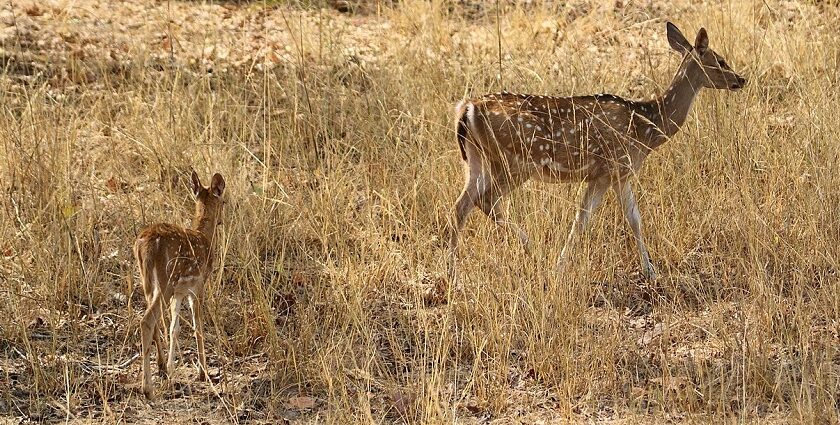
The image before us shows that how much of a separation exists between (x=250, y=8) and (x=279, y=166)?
379cm

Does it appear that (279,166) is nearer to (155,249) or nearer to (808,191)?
(155,249)

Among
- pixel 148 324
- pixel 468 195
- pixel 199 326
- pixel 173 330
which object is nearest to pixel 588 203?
pixel 468 195

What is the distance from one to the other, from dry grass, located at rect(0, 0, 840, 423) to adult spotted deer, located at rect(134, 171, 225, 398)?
227mm

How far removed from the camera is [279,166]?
9031 millimetres

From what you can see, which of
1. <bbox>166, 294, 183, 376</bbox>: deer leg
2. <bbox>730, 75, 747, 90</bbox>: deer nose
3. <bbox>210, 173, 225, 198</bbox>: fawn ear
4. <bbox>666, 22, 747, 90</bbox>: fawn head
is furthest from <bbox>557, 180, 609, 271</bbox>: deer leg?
<bbox>166, 294, 183, 376</bbox>: deer leg

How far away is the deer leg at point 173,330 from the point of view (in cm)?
639

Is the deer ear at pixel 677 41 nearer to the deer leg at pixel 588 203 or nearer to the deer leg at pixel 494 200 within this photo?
the deer leg at pixel 588 203

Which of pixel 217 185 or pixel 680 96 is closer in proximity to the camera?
pixel 217 185

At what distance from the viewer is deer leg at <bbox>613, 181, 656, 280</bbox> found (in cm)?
783

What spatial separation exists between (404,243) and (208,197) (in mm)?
1501

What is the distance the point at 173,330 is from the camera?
643cm

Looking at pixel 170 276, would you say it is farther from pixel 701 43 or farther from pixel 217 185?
pixel 701 43


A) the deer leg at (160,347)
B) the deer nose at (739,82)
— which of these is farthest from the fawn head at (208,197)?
the deer nose at (739,82)

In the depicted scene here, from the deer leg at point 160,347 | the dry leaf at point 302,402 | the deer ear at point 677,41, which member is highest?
the deer ear at point 677,41
